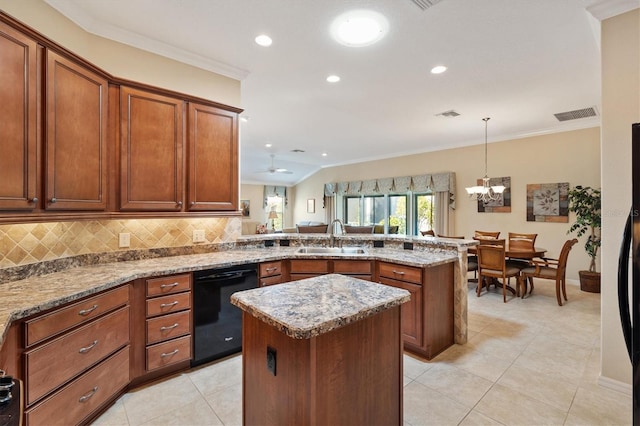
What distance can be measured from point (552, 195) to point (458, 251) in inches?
147

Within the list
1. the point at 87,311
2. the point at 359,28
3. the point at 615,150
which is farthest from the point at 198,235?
the point at 615,150

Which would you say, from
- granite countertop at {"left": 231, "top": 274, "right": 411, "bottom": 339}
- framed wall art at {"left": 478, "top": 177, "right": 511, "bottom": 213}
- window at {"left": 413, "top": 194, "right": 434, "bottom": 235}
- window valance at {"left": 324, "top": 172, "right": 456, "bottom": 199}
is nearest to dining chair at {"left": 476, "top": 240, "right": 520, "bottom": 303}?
framed wall art at {"left": 478, "top": 177, "right": 511, "bottom": 213}

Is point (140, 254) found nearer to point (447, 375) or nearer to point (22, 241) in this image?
point (22, 241)

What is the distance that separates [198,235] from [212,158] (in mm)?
815

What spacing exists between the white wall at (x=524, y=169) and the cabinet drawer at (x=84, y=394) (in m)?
6.01

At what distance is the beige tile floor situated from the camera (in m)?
1.93

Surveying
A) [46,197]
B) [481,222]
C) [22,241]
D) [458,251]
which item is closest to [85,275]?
[22,241]

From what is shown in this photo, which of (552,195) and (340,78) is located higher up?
(340,78)

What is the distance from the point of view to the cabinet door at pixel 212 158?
2758 mm

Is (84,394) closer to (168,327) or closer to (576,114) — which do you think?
(168,327)

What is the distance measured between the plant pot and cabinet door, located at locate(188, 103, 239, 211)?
217 inches

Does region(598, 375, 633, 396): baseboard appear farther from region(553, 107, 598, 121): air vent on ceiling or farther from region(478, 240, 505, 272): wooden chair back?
region(553, 107, 598, 121): air vent on ceiling

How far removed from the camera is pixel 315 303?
54.9 inches

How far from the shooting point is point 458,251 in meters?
2.97
